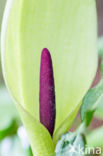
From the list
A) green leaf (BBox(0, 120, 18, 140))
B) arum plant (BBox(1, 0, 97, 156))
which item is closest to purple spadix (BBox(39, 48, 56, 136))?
arum plant (BBox(1, 0, 97, 156))

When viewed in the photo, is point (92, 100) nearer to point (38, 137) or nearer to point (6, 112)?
point (38, 137)

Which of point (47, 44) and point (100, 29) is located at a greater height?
point (47, 44)

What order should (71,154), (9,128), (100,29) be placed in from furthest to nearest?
(100,29) < (9,128) < (71,154)

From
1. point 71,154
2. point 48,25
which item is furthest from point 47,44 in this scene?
point 71,154

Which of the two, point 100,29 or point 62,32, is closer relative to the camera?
point 62,32

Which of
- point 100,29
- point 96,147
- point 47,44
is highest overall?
point 47,44

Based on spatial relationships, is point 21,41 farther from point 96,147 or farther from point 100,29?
point 100,29

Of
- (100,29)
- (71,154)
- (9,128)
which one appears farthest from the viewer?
(100,29)

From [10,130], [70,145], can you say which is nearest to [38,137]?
[70,145]
